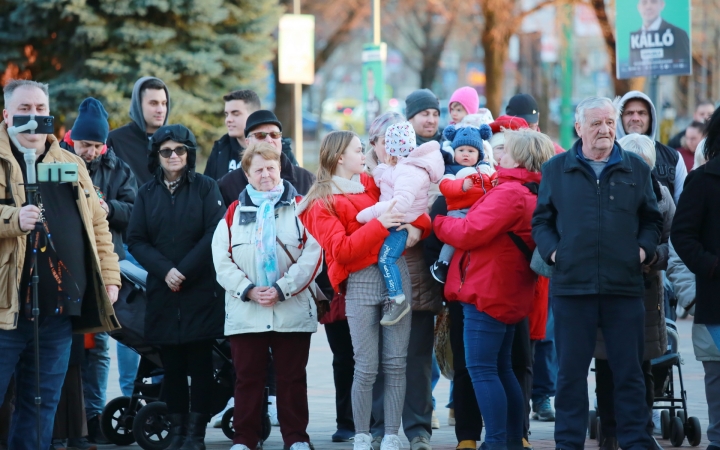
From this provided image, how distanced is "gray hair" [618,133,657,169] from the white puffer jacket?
6.61 feet

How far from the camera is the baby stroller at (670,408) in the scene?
272 inches

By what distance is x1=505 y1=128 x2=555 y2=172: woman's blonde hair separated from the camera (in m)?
6.40

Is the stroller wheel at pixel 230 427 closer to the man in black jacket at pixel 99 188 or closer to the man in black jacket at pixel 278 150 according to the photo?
the man in black jacket at pixel 99 188

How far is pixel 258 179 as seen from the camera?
669 centimetres

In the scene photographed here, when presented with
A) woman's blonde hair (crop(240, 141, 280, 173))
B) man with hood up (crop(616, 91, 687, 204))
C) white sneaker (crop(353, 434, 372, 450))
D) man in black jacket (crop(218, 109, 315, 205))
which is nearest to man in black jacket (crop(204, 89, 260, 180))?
man in black jacket (crop(218, 109, 315, 205))

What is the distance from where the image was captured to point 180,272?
265 inches

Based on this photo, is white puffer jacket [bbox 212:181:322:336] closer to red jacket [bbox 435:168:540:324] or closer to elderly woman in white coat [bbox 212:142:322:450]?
elderly woman in white coat [bbox 212:142:322:450]

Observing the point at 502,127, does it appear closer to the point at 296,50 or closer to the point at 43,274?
the point at 43,274

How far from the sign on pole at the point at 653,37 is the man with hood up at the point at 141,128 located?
15.9 feet

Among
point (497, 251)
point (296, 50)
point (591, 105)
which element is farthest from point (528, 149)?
point (296, 50)

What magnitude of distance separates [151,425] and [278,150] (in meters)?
2.02

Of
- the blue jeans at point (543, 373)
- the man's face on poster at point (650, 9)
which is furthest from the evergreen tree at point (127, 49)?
the blue jeans at point (543, 373)

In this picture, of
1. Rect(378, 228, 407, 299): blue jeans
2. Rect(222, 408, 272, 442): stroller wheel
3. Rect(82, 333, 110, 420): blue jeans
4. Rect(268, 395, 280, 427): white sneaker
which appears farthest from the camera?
Rect(268, 395, 280, 427): white sneaker

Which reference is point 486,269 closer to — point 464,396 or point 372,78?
point 464,396
